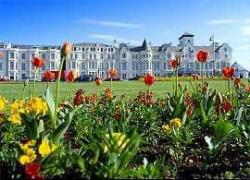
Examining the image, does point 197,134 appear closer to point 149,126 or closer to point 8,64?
point 149,126

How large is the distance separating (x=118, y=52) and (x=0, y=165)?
120 meters

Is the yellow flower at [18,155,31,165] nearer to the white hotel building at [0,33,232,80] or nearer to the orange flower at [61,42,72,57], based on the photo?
the orange flower at [61,42,72,57]

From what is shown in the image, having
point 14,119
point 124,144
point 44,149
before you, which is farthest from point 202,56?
point 44,149

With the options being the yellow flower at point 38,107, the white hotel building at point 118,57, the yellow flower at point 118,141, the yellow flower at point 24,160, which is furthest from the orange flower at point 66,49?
the white hotel building at point 118,57

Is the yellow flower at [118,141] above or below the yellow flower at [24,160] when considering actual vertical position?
above

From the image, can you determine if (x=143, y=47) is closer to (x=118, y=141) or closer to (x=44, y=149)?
(x=118, y=141)

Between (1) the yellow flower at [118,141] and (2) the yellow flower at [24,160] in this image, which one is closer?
(2) the yellow flower at [24,160]

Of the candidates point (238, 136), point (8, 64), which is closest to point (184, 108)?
point (238, 136)

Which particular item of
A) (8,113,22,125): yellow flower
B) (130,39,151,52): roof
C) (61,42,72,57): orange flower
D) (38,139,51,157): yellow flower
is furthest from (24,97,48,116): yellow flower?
(130,39,151,52): roof

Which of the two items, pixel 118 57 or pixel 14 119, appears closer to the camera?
pixel 14 119

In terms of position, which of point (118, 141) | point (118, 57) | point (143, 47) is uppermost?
point (143, 47)

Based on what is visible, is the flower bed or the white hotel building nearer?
the flower bed

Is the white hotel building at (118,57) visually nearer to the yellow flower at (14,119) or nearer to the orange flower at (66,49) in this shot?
the yellow flower at (14,119)

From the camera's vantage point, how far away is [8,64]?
11575cm
